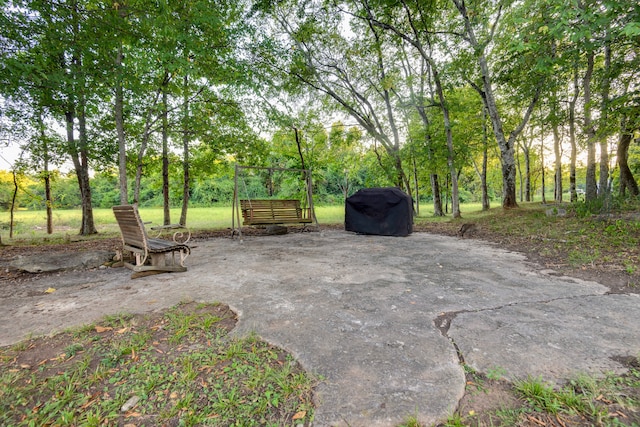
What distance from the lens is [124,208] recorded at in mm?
4070

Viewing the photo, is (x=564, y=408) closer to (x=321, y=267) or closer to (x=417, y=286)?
(x=417, y=286)

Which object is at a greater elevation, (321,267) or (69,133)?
(69,133)

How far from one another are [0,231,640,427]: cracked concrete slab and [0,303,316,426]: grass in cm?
21

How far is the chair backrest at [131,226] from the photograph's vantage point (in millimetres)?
3734

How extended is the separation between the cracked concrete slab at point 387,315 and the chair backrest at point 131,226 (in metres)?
0.54

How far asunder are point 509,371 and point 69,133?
12.1 metres

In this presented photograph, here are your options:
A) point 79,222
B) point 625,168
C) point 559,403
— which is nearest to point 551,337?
point 559,403

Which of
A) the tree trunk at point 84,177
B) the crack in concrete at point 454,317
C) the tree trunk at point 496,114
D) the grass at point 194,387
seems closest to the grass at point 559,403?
the grass at point 194,387

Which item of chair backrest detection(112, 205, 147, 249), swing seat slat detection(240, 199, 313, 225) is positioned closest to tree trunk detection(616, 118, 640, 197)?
swing seat slat detection(240, 199, 313, 225)

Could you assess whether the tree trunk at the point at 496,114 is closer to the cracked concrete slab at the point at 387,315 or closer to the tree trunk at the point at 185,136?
the cracked concrete slab at the point at 387,315

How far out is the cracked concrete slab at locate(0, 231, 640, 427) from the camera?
1.61m

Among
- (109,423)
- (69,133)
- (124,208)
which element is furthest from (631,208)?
(69,133)

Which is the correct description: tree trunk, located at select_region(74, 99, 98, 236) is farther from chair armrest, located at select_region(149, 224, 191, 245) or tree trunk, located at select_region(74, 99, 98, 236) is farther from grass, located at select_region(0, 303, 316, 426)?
grass, located at select_region(0, 303, 316, 426)

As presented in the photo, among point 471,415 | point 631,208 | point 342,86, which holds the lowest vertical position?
point 471,415
